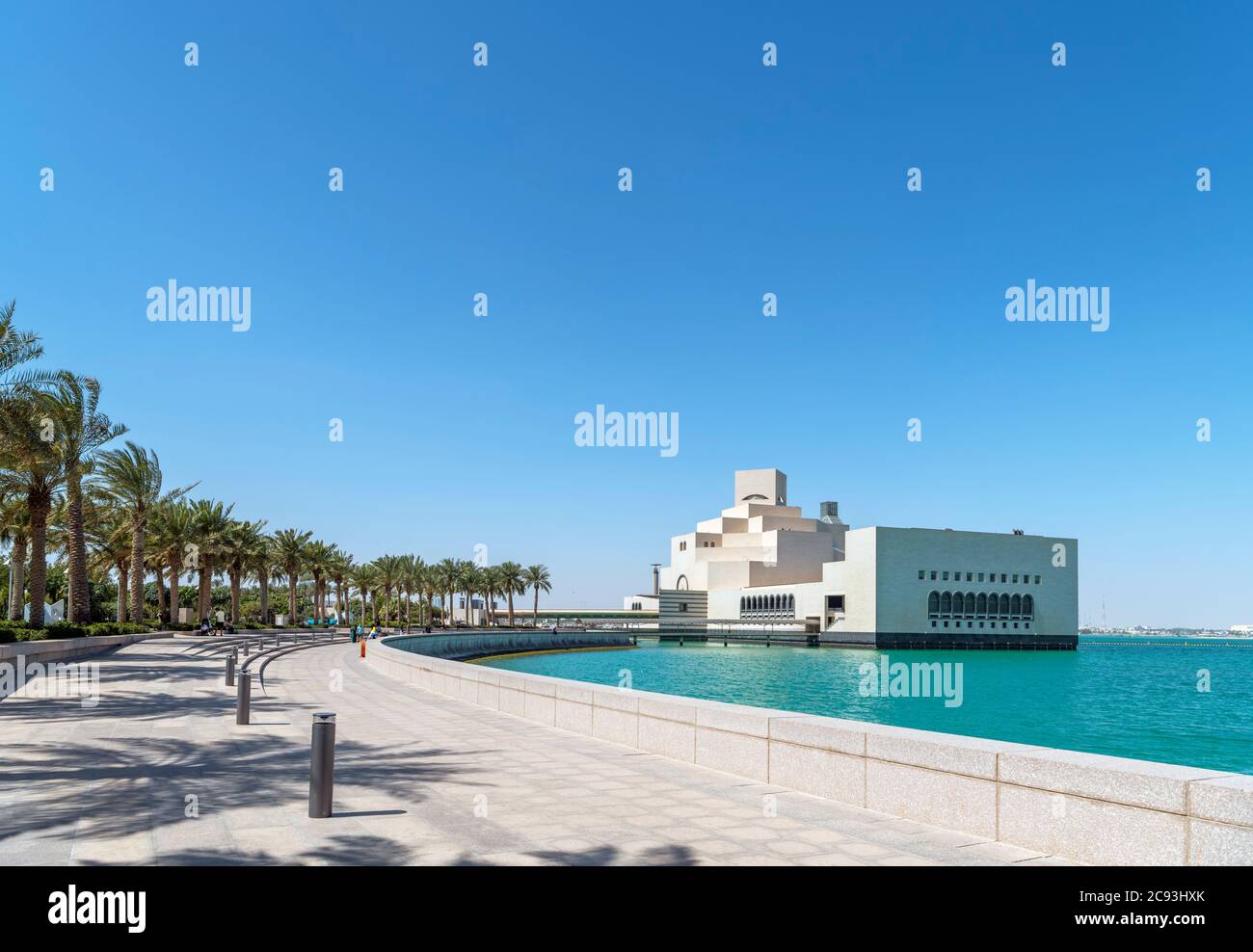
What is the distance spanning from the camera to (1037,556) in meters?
101

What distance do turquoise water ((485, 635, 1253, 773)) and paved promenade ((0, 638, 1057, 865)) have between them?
41.1 feet

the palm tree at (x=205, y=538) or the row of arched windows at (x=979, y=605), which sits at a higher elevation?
Answer: the palm tree at (x=205, y=538)

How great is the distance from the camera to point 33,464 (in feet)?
101

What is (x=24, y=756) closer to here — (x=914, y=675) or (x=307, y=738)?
(x=307, y=738)

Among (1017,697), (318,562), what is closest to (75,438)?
(1017,697)

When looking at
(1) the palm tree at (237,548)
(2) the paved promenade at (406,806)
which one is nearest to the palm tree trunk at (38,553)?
(2) the paved promenade at (406,806)

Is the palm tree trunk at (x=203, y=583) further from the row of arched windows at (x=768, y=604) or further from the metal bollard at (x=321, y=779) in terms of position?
the row of arched windows at (x=768, y=604)

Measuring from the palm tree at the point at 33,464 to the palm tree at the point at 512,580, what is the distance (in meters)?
83.8

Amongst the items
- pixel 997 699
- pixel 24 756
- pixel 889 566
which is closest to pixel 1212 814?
pixel 24 756

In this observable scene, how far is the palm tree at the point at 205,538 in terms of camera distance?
190 ft

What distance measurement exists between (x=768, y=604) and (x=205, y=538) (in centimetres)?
7101

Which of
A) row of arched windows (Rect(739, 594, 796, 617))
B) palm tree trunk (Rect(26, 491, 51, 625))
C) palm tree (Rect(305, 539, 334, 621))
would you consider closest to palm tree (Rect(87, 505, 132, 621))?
palm tree trunk (Rect(26, 491, 51, 625))

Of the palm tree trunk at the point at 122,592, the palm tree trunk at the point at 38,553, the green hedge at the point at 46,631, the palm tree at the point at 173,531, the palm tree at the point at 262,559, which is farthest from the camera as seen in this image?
the palm tree at the point at 262,559

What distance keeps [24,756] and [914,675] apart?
60.2 m
